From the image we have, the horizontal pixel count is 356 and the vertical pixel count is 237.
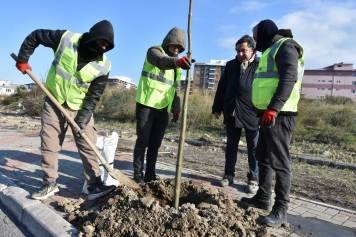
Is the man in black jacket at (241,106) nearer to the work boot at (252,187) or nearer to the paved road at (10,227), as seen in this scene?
the work boot at (252,187)

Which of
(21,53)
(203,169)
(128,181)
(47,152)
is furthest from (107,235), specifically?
(203,169)

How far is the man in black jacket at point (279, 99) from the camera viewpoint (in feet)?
9.27

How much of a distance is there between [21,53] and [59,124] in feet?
2.91

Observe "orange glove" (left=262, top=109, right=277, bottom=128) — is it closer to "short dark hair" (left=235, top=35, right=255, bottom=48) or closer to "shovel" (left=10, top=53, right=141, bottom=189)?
"short dark hair" (left=235, top=35, right=255, bottom=48)

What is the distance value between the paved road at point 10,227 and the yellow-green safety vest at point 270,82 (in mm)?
2634

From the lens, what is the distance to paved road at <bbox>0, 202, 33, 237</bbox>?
9.27ft

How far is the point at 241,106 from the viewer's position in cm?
423

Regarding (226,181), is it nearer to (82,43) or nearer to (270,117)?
(270,117)

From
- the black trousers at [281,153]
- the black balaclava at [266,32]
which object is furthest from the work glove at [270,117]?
the black balaclava at [266,32]

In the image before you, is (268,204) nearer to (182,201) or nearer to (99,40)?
(182,201)

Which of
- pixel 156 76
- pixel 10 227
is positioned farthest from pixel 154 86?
pixel 10 227

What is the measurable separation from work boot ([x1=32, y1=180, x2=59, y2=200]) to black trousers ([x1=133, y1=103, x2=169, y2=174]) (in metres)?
1.02

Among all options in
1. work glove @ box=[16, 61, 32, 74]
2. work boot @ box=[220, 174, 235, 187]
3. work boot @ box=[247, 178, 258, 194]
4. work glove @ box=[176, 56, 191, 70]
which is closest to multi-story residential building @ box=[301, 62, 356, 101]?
work boot @ box=[220, 174, 235, 187]

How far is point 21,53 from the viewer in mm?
3342
